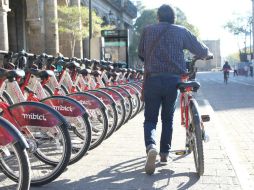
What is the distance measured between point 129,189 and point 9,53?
336cm

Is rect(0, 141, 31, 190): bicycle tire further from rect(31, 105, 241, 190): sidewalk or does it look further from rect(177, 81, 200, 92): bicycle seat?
rect(177, 81, 200, 92): bicycle seat

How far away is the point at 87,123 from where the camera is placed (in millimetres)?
5629

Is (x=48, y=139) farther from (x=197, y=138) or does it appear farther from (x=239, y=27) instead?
(x=239, y=27)

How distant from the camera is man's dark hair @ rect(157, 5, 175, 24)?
552cm

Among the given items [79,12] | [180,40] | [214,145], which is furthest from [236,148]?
[79,12]

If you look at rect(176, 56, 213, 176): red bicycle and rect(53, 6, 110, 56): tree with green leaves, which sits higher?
rect(53, 6, 110, 56): tree with green leaves

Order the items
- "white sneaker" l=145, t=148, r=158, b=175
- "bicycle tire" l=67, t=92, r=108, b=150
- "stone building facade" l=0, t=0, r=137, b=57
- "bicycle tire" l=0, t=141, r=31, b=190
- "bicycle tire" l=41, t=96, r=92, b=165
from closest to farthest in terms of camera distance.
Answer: "bicycle tire" l=0, t=141, r=31, b=190 < "white sneaker" l=145, t=148, r=158, b=175 < "bicycle tire" l=41, t=96, r=92, b=165 < "bicycle tire" l=67, t=92, r=108, b=150 < "stone building facade" l=0, t=0, r=137, b=57

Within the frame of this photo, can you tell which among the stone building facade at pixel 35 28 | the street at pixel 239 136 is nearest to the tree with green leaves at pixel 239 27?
the stone building facade at pixel 35 28

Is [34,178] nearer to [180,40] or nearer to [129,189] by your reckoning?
[129,189]

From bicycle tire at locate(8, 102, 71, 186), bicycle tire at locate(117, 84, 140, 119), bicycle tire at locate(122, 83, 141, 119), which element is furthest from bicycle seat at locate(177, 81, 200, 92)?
bicycle tire at locate(122, 83, 141, 119)

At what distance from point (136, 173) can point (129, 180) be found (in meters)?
0.30

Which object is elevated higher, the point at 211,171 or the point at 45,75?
the point at 45,75

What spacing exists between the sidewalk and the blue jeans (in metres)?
0.42

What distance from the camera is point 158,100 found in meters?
5.48
